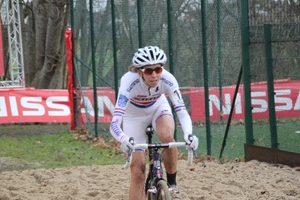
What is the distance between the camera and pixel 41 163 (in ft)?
49.4

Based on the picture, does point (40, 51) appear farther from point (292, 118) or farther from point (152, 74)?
point (152, 74)

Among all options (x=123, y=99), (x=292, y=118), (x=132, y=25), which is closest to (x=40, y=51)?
(x=132, y=25)

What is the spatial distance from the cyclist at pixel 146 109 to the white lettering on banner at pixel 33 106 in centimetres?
1410

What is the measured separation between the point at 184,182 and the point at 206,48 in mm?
3280

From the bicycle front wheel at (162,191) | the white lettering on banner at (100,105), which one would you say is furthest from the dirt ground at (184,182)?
the white lettering on banner at (100,105)

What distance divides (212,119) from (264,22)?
2.08m

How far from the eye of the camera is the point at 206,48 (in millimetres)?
13672

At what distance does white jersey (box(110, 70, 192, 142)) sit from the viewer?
7945mm

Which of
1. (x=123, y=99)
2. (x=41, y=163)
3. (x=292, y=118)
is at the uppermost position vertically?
(x=123, y=99)

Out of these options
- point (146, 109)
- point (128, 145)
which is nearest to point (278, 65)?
point (146, 109)

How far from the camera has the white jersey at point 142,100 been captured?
7.95m

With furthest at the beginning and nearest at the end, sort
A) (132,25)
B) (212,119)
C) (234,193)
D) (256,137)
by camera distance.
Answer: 1. (132,25)
2. (212,119)
3. (256,137)
4. (234,193)

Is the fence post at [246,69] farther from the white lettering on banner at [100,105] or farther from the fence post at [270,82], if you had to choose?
the white lettering on banner at [100,105]

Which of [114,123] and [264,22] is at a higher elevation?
[264,22]
